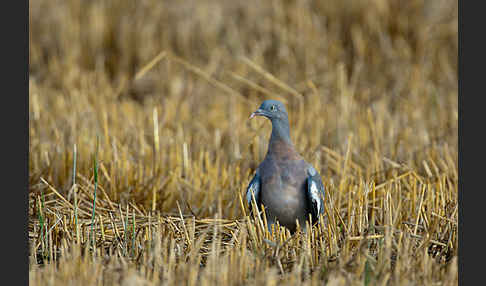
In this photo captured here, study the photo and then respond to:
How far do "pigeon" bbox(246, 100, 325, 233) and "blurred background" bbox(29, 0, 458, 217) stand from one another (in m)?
1.02

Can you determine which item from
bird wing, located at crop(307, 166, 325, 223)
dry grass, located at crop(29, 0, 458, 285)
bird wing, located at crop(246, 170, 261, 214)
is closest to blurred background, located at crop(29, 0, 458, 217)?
dry grass, located at crop(29, 0, 458, 285)

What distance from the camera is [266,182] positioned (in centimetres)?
387

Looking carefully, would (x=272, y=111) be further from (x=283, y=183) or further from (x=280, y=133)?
(x=283, y=183)

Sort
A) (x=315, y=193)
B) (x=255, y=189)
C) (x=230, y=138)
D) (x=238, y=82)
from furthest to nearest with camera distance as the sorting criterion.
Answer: (x=238, y=82) < (x=230, y=138) < (x=255, y=189) < (x=315, y=193)

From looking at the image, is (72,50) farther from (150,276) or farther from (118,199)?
(150,276)

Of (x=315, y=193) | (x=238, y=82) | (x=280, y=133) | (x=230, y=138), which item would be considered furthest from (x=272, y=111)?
(x=238, y=82)

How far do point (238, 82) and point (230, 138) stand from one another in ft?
7.26

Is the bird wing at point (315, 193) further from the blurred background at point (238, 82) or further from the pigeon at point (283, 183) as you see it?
the blurred background at point (238, 82)

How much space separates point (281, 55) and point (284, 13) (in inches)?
23.8

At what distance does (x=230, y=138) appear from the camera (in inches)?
227

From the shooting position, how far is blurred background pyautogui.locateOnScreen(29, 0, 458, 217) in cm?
537

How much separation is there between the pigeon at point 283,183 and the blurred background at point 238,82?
3.33ft

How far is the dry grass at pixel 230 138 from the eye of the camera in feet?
10.7

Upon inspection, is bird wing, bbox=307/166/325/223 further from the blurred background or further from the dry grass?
the blurred background
